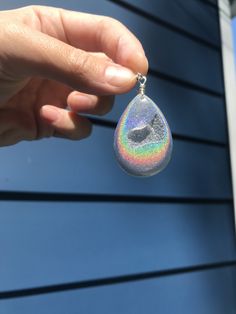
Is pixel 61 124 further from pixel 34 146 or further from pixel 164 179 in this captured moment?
pixel 164 179

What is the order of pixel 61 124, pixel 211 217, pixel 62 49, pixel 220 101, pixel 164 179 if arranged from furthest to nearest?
pixel 220 101, pixel 211 217, pixel 164 179, pixel 61 124, pixel 62 49

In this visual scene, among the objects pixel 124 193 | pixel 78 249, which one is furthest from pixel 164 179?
pixel 78 249

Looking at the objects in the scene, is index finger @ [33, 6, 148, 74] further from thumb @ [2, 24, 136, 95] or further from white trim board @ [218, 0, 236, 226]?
white trim board @ [218, 0, 236, 226]

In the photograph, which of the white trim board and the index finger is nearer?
the index finger

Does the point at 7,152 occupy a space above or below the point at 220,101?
below

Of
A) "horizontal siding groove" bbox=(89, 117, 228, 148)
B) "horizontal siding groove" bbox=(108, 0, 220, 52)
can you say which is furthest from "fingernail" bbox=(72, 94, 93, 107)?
"horizontal siding groove" bbox=(108, 0, 220, 52)

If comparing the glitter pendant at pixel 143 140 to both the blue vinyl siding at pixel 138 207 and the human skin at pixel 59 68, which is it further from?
the blue vinyl siding at pixel 138 207

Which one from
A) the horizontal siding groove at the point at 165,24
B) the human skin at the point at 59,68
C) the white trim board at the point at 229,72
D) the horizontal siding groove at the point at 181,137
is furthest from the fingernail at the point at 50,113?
the white trim board at the point at 229,72
